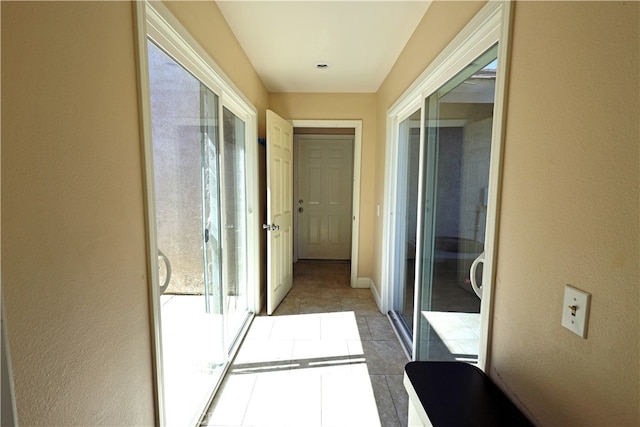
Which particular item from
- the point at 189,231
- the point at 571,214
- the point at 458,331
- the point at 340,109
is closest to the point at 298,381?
the point at 458,331

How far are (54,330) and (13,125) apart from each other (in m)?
0.48

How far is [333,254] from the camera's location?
5.06 meters

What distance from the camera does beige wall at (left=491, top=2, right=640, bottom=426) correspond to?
59cm

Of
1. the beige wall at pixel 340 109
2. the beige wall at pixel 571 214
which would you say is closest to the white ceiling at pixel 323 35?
the beige wall at pixel 340 109

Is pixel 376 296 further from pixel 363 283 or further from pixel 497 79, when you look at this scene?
pixel 497 79

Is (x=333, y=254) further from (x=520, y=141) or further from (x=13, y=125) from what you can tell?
(x=13, y=125)

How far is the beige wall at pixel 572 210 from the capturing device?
595 mm

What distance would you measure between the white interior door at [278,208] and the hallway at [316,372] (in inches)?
11.3

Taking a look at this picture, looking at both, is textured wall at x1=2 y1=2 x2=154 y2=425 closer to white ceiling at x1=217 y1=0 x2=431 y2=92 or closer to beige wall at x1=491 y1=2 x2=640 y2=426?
white ceiling at x1=217 y1=0 x2=431 y2=92

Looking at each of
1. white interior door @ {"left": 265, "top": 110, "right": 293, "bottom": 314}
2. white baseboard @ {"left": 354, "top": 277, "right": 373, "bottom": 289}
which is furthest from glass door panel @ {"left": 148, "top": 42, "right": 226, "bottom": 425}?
white baseboard @ {"left": 354, "top": 277, "right": 373, "bottom": 289}

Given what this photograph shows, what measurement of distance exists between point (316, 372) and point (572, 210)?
1883mm

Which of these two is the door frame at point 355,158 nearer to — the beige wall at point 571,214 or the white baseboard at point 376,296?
the white baseboard at point 376,296

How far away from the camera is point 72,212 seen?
744 millimetres

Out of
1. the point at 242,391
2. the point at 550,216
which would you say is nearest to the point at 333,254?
the point at 242,391
